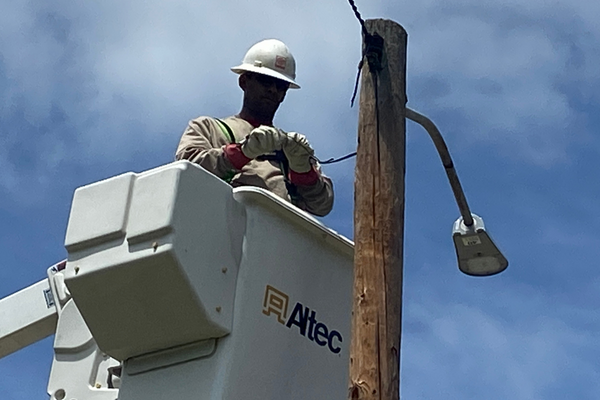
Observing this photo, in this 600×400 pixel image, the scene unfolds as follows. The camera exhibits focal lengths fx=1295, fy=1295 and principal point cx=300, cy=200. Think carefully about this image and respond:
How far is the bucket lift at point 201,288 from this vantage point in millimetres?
4719

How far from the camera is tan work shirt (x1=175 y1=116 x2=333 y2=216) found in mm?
5398

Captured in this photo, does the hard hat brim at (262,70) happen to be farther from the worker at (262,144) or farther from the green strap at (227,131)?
the green strap at (227,131)

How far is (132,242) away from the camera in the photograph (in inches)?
186

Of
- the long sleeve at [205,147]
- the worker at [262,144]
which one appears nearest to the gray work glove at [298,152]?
the worker at [262,144]

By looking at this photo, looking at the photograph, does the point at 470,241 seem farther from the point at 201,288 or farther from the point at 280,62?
the point at 201,288

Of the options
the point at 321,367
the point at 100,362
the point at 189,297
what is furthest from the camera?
the point at 100,362

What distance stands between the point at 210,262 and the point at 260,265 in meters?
0.26

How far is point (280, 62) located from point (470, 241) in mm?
1224

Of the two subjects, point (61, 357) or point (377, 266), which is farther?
point (61, 357)

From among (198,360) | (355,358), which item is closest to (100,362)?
(198,360)

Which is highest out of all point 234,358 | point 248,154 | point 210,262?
point 248,154

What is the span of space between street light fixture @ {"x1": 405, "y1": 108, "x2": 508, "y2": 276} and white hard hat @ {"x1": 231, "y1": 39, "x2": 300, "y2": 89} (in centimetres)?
82

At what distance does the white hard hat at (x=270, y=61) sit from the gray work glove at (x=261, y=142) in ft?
2.55

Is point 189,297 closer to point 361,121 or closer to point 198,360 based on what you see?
point 198,360
